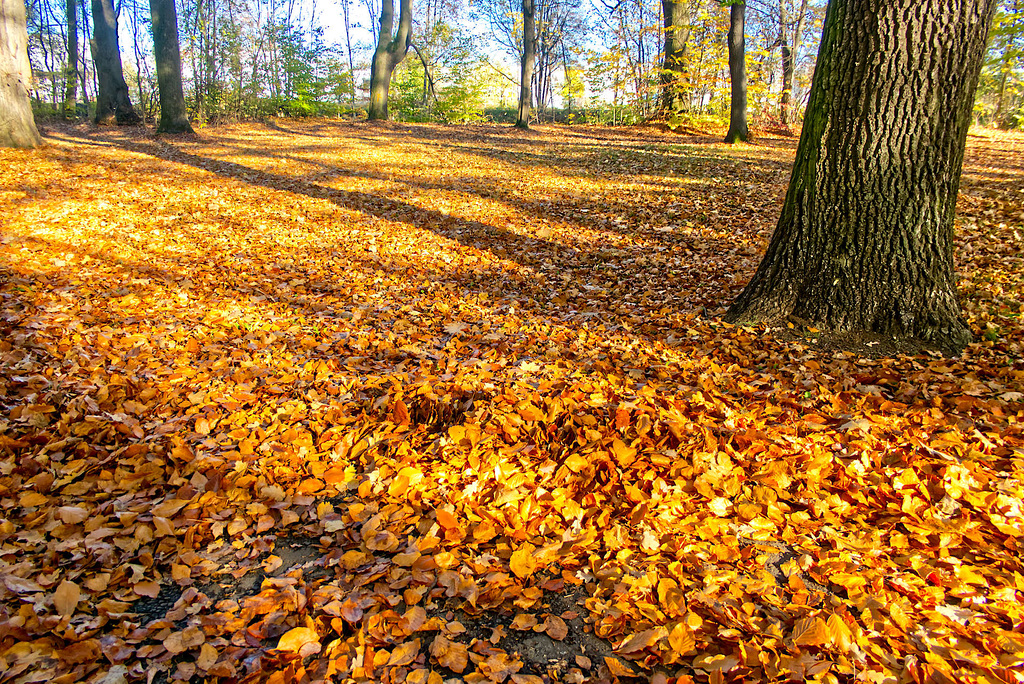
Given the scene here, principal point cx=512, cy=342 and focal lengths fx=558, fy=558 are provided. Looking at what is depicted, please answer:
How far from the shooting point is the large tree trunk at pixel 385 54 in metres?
22.0

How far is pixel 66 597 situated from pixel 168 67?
17.1m

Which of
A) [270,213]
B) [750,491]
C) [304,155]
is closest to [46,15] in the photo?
[304,155]

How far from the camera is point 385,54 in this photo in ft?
72.8

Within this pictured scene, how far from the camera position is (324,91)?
84.6 feet

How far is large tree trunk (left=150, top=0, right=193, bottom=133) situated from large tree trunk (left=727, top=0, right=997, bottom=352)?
16603 millimetres

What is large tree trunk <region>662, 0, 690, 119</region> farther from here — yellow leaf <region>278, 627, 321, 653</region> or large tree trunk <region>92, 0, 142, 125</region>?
yellow leaf <region>278, 627, 321, 653</region>

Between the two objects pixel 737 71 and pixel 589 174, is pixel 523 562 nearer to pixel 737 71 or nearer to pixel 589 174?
pixel 589 174

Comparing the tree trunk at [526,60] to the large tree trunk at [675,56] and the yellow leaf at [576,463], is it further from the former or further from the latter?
the yellow leaf at [576,463]

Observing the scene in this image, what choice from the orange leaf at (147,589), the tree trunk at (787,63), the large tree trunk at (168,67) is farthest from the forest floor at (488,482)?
the tree trunk at (787,63)

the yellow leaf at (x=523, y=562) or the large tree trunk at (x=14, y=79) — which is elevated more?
the large tree trunk at (x=14, y=79)

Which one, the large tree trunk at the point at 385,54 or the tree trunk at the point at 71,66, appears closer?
the tree trunk at the point at 71,66

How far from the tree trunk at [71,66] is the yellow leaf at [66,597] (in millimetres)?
24834

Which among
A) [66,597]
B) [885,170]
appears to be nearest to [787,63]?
[885,170]

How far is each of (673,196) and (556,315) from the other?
17.6ft
